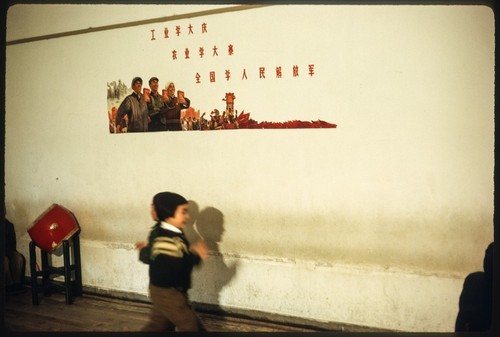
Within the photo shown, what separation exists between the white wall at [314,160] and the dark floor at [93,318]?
17cm

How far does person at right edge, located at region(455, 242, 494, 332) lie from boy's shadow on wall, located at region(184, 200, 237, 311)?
6.43 ft

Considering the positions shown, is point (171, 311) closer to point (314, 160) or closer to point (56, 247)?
point (314, 160)

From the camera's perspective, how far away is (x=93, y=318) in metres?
3.73

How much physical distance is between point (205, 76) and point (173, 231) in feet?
5.59

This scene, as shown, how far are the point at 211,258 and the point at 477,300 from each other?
2.27m

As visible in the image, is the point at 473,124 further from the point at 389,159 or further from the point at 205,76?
the point at 205,76

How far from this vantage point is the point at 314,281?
136 inches

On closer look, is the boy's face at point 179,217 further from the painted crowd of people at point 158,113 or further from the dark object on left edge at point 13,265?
the dark object on left edge at point 13,265

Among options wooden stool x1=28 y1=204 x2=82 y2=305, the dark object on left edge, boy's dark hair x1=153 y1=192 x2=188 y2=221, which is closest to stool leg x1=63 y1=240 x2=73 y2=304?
wooden stool x1=28 y1=204 x2=82 y2=305

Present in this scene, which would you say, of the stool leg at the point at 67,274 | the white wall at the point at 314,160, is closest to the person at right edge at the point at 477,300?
the white wall at the point at 314,160

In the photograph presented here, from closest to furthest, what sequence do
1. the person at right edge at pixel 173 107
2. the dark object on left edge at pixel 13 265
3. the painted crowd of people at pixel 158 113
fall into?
the painted crowd of people at pixel 158 113, the person at right edge at pixel 173 107, the dark object on left edge at pixel 13 265

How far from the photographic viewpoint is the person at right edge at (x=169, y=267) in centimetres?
266

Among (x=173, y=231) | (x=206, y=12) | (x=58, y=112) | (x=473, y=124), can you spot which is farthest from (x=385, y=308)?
(x=58, y=112)

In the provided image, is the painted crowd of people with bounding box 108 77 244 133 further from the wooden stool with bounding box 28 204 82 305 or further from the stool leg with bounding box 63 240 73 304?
the stool leg with bounding box 63 240 73 304
